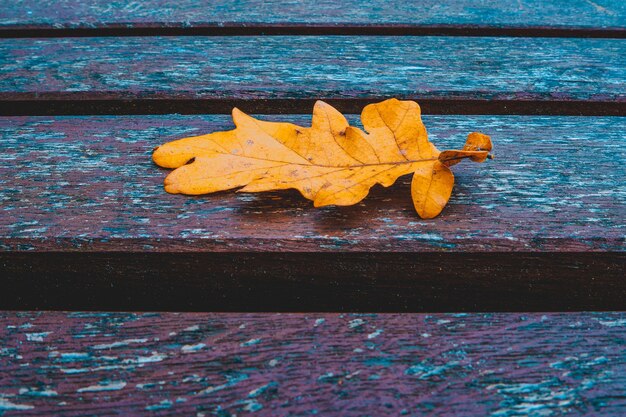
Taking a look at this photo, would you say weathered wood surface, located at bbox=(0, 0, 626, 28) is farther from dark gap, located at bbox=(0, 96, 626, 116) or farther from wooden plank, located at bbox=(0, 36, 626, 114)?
dark gap, located at bbox=(0, 96, 626, 116)

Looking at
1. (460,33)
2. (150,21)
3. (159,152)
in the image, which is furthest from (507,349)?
(150,21)

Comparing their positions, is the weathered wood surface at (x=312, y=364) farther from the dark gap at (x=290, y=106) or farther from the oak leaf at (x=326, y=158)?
the dark gap at (x=290, y=106)

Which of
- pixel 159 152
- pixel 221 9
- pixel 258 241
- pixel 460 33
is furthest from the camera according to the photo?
pixel 221 9

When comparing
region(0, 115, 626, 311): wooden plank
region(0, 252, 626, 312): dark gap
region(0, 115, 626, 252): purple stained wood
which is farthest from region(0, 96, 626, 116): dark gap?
region(0, 252, 626, 312): dark gap

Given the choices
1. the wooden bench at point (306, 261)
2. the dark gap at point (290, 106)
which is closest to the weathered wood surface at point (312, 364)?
the wooden bench at point (306, 261)

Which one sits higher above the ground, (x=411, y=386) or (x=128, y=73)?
(x=128, y=73)

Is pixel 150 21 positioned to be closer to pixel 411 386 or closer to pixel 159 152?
pixel 159 152
